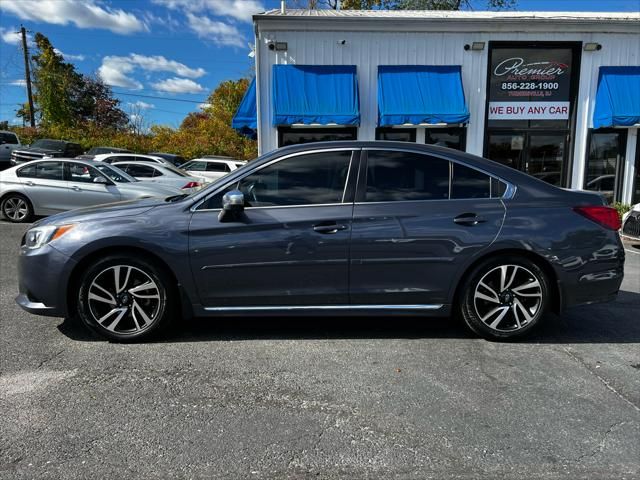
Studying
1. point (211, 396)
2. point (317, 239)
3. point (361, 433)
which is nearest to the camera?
point (361, 433)

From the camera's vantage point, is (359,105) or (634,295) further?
(359,105)

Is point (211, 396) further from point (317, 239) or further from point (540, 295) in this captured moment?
point (540, 295)

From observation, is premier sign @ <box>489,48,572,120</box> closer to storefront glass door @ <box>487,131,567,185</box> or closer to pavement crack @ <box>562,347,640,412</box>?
storefront glass door @ <box>487,131,567,185</box>

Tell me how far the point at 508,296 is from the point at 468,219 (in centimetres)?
73

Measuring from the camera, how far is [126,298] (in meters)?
4.04

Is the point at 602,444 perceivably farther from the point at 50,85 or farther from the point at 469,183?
the point at 50,85

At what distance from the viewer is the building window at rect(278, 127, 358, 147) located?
13.7 m

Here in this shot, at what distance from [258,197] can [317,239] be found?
601 millimetres

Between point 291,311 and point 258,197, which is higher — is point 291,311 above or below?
below

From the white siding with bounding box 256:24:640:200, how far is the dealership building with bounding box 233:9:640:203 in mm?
27

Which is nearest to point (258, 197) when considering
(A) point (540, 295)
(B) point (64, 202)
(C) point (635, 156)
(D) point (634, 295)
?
(A) point (540, 295)

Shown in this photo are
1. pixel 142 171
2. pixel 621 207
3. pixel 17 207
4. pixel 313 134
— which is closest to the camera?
pixel 17 207

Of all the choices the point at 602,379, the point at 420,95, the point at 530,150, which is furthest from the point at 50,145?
the point at 602,379

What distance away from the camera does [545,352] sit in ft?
13.2
